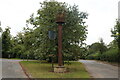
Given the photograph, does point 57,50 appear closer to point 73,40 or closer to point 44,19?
point 73,40

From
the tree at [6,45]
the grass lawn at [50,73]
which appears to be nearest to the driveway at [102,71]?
the grass lawn at [50,73]

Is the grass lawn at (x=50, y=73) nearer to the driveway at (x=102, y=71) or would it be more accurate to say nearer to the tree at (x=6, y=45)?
the driveway at (x=102, y=71)

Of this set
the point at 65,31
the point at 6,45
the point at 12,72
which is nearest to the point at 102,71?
the point at 65,31

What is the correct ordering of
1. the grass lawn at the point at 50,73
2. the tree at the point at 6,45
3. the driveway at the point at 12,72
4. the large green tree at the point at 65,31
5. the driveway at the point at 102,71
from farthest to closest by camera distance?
the tree at the point at 6,45 < the large green tree at the point at 65,31 < the driveway at the point at 102,71 < the driveway at the point at 12,72 < the grass lawn at the point at 50,73

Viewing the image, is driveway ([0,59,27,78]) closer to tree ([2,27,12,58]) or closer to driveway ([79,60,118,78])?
driveway ([79,60,118,78])

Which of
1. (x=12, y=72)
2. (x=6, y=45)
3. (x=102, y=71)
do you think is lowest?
(x=102, y=71)

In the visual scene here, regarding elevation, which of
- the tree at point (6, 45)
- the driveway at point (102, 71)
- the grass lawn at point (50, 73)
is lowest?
the driveway at point (102, 71)

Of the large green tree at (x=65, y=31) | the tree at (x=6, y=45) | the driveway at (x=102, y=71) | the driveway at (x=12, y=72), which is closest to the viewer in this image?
the driveway at (x=12, y=72)

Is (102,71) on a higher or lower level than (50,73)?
lower

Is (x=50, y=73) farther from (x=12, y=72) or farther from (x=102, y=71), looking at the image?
(x=102, y=71)

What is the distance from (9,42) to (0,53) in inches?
192

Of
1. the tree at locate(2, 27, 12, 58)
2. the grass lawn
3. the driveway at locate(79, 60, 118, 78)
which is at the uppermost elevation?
the tree at locate(2, 27, 12, 58)

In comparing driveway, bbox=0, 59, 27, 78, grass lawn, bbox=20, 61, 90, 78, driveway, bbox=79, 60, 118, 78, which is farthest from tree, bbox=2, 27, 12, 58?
grass lawn, bbox=20, 61, 90, 78

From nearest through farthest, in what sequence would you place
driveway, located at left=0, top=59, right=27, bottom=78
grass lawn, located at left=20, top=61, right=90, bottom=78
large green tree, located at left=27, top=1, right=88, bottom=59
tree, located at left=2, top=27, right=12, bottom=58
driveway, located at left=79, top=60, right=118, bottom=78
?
grass lawn, located at left=20, top=61, right=90, bottom=78 < driveway, located at left=0, top=59, right=27, bottom=78 < driveway, located at left=79, top=60, right=118, bottom=78 < large green tree, located at left=27, top=1, right=88, bottom=59 < tree, located at left=2, top=27, right=12, bottom=58
